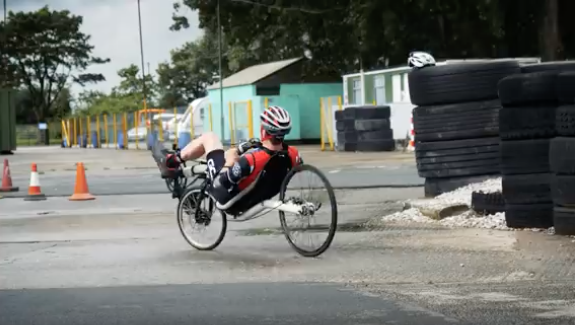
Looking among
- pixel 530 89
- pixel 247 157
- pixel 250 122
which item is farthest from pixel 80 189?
pixel 250 122

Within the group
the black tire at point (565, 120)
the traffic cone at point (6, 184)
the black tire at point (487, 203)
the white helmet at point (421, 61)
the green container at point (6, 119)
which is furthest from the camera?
the green container at point (6, 119)

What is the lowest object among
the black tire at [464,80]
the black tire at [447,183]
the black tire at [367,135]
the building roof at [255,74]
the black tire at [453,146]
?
the black tire at [447,183]

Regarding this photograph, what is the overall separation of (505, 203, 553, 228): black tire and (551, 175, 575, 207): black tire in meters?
0.50

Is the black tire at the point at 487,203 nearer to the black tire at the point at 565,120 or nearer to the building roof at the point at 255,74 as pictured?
the black tire at the point at 565,120

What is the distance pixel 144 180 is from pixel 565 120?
13.5m

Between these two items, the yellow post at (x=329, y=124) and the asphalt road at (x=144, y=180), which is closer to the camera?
the asphalt road at (x=144, y=180)

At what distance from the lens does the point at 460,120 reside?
13.1 meters

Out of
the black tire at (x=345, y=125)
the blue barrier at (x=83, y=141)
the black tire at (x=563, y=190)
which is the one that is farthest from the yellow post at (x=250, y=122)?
the black tire at (x=563, y=190)

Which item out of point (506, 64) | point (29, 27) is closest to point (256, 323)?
point (506, 64)

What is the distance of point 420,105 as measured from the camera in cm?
1360

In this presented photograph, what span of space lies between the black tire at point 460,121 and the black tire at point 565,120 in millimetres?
2946

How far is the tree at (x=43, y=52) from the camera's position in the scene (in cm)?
8069

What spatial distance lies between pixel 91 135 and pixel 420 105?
45.9 m

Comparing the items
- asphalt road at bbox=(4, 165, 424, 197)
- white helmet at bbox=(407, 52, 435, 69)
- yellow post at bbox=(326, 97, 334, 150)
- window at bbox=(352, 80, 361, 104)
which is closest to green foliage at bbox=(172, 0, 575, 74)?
window at bbox=(352, 80, 361, 104)
